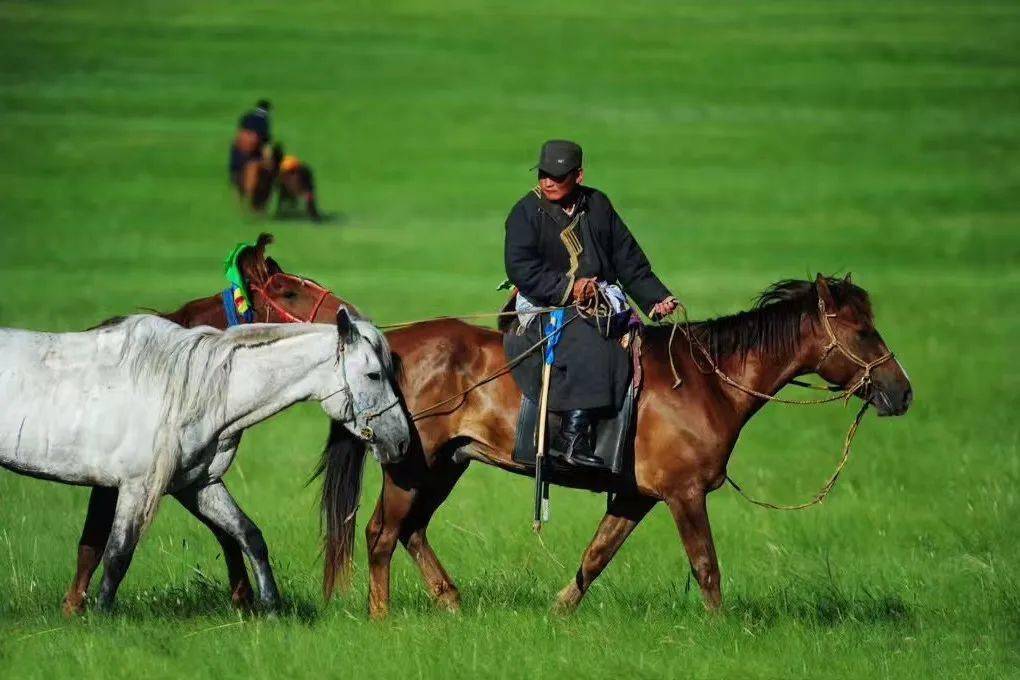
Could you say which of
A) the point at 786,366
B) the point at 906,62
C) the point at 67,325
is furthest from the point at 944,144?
the point at 786,366

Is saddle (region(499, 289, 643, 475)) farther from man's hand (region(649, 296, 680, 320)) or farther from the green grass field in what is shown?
the green grass field

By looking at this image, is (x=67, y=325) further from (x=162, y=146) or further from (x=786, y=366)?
(x=162, y=146)

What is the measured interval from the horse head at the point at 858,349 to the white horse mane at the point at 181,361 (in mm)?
2354

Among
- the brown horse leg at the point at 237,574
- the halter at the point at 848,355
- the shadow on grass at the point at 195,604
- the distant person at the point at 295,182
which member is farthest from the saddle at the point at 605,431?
the distant person at the point at 295,182

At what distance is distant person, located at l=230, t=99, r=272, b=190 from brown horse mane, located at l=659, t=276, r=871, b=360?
3154cm

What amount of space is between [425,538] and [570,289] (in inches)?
66.1

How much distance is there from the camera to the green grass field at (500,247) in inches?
335

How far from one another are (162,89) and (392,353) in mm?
48893

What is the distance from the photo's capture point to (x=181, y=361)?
8367 millimetres

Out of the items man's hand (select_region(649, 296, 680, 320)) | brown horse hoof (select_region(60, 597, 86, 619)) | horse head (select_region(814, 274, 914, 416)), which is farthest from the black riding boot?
brown horse hoof (select_region(60, 597, 86, 619))

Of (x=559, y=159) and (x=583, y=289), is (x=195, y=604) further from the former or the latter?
(x=559, y=159)

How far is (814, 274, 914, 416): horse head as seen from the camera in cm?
906

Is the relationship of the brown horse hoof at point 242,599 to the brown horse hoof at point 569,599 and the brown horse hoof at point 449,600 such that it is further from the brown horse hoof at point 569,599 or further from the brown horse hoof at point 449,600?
the brown horse hoof at point 569,599

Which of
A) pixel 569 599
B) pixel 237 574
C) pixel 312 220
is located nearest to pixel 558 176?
pixel 569 599
